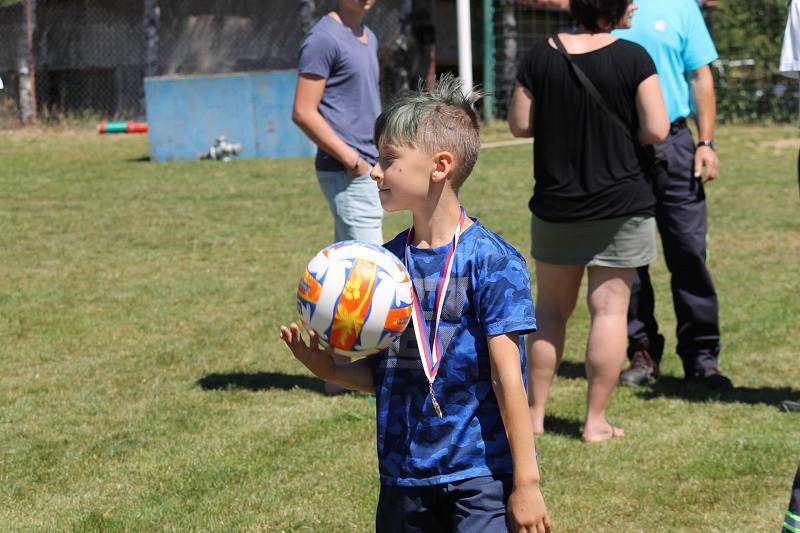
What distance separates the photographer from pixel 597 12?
4.95 metres

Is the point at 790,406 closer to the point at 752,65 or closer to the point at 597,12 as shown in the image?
the point at 597,12

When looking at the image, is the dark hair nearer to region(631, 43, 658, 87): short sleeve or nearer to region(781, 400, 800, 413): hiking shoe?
region(631, 43, 658, 87): short sleeve

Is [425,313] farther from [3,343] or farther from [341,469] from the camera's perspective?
[3,343]

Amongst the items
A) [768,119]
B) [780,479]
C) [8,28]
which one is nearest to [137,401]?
[780,479]

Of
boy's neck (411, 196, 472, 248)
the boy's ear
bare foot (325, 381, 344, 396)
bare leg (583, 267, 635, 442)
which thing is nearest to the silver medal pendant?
boy's neck (411, 196, 472, 248)

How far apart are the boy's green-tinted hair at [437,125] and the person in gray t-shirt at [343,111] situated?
2.66 metres

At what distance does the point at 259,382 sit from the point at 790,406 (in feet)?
9.09

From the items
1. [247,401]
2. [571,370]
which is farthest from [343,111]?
[571,370]

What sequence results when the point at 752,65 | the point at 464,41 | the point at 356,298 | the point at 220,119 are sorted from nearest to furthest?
the point at 356,298
the point at 220,119
the point at 464,41
the point at 752,65

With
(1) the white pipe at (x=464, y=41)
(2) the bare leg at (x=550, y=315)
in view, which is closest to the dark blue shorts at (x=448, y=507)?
(2) the bare leg at (x=550, y=315)

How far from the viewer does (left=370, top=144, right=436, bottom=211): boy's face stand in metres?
3.00

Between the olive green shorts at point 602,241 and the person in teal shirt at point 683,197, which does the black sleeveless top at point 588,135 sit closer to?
→ the olive green shorts at point 602,241

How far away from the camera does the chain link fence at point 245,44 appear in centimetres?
2211

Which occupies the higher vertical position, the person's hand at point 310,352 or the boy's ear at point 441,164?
the boy's ear at point 441,164
